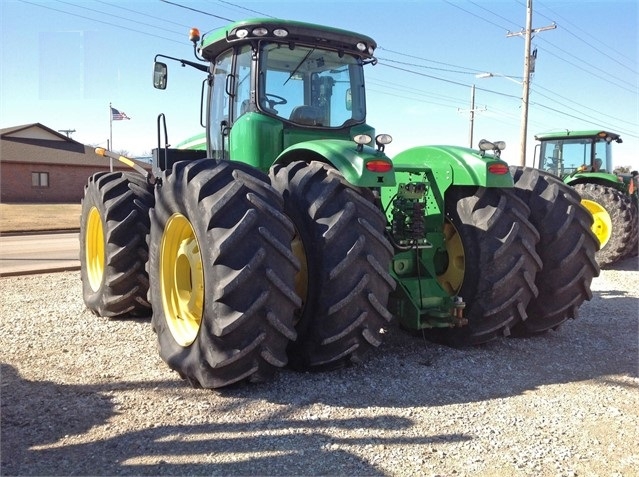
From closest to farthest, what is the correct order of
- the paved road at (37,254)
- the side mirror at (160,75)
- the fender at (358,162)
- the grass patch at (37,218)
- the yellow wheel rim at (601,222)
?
the fender at (358,162)
the side mirror at (160,75)
the paved road at (37,254)
the yellow wheel rim at (601,222)
the grass patch at (37,218)

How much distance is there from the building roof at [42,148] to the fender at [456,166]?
A: 3307cm

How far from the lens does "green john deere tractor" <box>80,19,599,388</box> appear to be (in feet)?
11.4

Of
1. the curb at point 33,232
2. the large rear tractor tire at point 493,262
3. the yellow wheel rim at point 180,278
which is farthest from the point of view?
the curb at point 33,232

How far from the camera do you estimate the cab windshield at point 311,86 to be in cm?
488

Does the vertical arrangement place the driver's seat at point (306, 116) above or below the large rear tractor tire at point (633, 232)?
above

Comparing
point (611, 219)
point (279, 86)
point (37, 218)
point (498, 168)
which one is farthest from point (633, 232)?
point (37, 218)

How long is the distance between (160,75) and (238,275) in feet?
10.3

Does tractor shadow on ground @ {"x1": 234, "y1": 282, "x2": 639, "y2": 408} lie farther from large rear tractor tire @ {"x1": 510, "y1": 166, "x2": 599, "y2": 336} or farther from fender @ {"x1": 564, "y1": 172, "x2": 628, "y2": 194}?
fender @ {"x1": 564, "y1": 172, "x2": 628, "y2": 194}

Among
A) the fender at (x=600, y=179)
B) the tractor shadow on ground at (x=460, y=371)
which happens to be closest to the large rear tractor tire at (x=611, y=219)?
the fender at (x=600, y=179)

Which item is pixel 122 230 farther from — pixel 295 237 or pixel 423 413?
pixel 423 413

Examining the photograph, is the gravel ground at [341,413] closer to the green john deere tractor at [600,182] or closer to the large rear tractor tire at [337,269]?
the large rear tractor tire at [337,269]

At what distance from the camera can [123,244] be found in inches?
215

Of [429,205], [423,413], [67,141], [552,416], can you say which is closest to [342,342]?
[423,413]

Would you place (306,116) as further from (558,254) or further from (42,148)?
(42,148)
